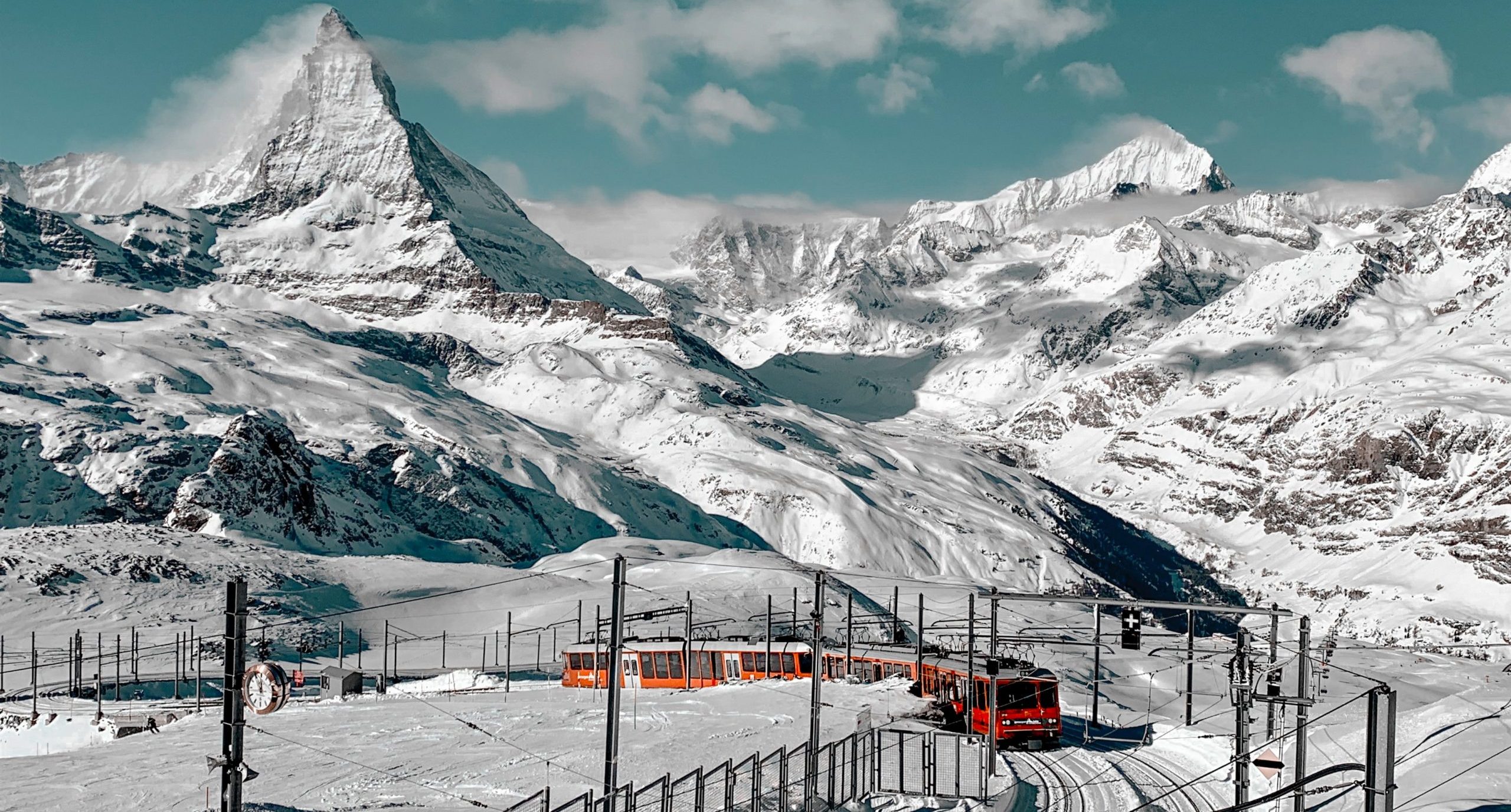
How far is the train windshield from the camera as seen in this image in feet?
165

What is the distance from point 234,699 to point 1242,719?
81.1 ft

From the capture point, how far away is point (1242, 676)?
122ft

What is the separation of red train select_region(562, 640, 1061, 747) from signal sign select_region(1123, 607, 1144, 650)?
403cm

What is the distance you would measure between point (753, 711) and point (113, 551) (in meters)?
87.3

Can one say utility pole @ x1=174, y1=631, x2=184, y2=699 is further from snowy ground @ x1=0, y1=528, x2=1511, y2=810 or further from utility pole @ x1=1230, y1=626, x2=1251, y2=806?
utility pole @ x1=1230, y1=626, x2=1251, y2=806

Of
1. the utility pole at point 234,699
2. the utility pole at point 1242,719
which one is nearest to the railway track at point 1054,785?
the utility pole at point 1242,719

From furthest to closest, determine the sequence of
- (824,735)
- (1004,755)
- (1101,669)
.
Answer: (1101,669)
(824,735)
(1004,755)

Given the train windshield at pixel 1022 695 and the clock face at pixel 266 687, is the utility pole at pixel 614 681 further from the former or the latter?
the train windshield at pixel 1022 695

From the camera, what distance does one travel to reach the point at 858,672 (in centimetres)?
7194

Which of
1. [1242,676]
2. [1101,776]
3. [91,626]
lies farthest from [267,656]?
[1242,676]

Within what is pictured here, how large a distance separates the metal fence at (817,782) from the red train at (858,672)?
1693 millimetres

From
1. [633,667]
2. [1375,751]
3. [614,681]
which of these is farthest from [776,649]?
[1375,751]

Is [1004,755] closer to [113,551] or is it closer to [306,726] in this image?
[306,726]

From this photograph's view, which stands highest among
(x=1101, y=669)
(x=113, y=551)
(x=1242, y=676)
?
(x=1242, y=676)
